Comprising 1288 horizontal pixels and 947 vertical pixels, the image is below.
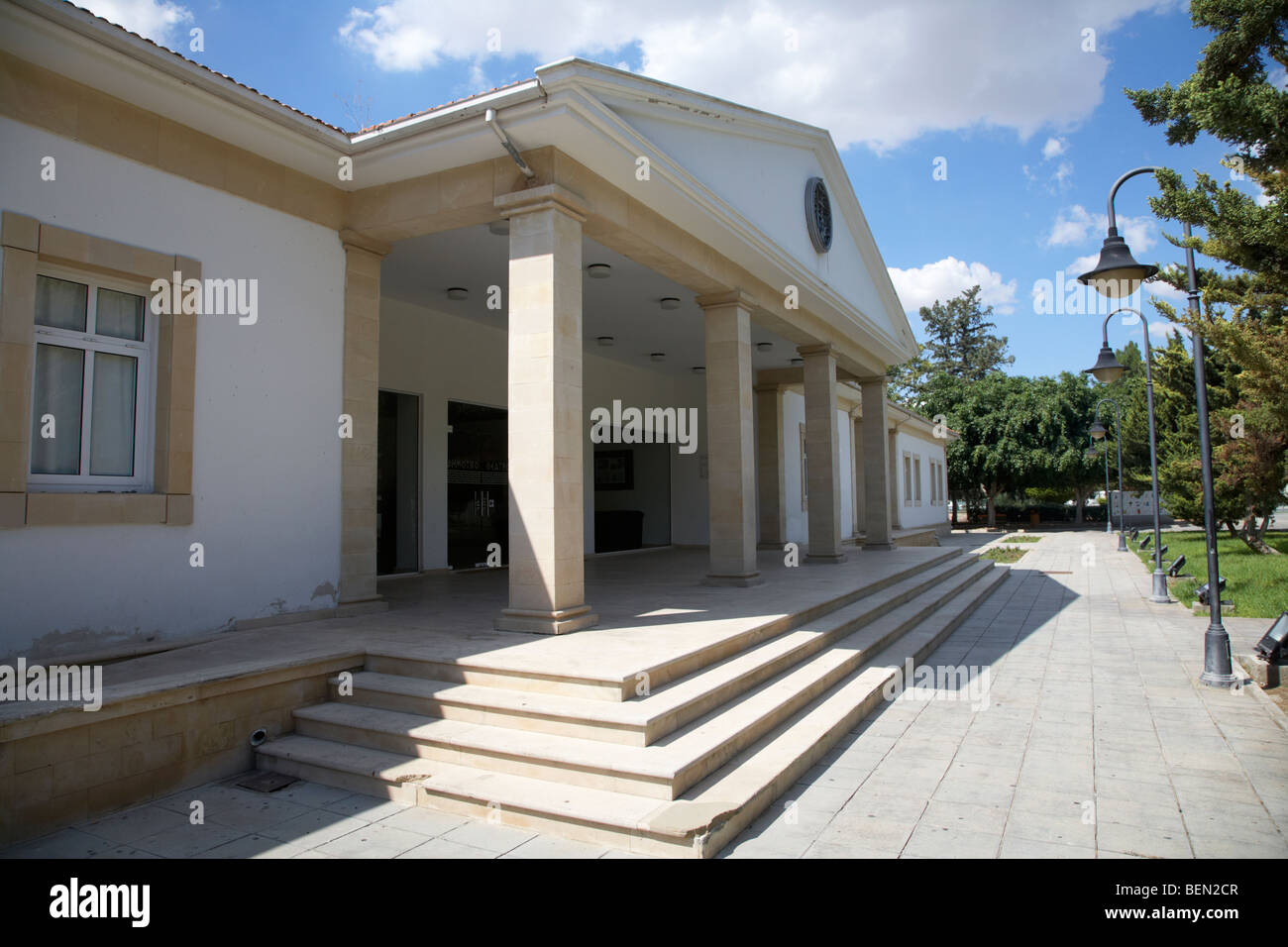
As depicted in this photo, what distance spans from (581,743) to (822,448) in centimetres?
949

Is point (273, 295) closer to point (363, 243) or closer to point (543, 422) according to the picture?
point (363, 243)

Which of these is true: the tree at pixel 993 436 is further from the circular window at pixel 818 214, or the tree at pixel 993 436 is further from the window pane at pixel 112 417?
the window pane at pixel 112 417

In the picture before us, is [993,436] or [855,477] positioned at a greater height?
[993,436]

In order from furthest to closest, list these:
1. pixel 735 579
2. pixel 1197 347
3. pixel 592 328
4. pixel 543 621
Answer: pixel 592 328, pixel 735 579, pixel 1197 347, pixel 543 621

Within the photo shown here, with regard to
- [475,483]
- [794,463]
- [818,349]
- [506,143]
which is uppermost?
[506,143]

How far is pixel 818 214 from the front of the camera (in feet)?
39.9

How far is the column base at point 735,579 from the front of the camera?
937cm

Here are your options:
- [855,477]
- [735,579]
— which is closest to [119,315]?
[735,579]

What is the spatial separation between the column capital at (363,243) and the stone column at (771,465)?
11.2 m

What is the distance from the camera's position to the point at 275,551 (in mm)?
6617

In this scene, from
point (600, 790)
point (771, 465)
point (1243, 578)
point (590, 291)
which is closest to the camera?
point (600, 790)

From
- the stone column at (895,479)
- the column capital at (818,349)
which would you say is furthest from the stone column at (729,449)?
the stone column at (895,479)

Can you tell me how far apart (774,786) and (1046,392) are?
4120 cm

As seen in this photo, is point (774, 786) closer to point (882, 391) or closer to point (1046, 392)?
point (882, 391)
